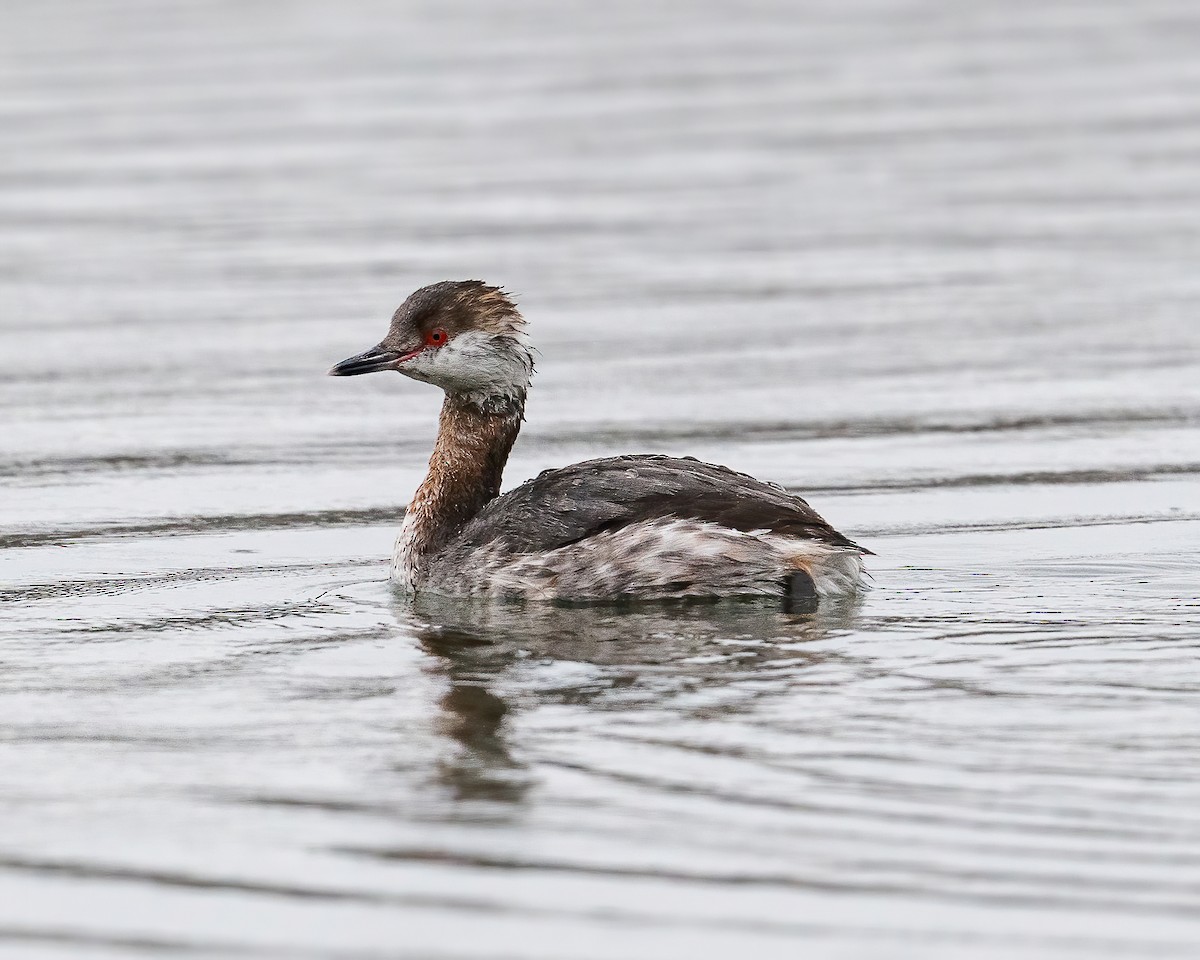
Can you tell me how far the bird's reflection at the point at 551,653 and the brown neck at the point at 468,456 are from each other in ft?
2.53

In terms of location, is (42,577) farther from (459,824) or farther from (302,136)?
(302,136)

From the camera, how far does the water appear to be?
6.27 meters

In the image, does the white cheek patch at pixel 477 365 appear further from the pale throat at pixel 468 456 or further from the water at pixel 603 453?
the water at pixel 603 453

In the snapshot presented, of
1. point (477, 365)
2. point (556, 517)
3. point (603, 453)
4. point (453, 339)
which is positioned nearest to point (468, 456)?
point (477, 365)

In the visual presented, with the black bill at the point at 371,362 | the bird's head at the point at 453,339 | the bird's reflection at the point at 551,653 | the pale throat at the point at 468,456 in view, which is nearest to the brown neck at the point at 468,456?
the pale throat at the point at 468,456

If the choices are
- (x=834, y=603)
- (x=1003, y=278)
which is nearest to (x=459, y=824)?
(x=834, y=603)

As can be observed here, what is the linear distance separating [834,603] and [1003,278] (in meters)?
8.19

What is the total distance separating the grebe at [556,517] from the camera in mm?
9438

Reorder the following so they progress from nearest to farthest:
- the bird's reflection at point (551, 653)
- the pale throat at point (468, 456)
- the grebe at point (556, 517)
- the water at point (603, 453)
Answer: the water at point (603, 453), the bird's reflection at point (551, 653), the grebe at point (556, 517), the pale throat at point (468, 456)

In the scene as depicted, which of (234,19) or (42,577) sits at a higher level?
(234,19)

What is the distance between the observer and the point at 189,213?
65.5 feet

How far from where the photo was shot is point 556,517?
385 inches

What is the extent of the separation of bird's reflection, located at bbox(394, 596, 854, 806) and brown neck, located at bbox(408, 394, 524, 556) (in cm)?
77

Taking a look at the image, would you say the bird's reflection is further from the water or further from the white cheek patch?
the white cheek patch
